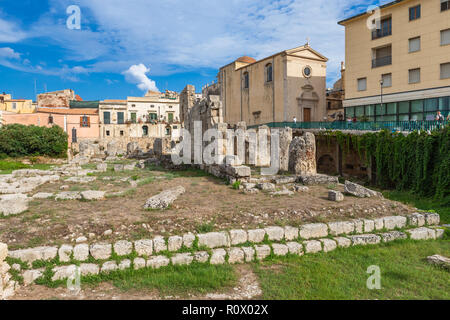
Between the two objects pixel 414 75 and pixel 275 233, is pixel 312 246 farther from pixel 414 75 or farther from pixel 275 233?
pixel 414 75

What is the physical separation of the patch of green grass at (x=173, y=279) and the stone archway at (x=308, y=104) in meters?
27.8

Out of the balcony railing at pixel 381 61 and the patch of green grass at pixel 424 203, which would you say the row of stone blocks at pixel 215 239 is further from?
the balcony railing at pixel 381 61

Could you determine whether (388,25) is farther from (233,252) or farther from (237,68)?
(233,252)

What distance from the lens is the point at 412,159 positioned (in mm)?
12422

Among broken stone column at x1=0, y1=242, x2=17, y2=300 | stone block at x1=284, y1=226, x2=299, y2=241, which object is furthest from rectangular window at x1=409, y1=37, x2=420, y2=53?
broken stone column at x1=0, y1=242, x2=17, y2=300

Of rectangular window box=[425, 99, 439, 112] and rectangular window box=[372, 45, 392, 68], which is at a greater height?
rectangular window box=[372, 45, 392, 68]

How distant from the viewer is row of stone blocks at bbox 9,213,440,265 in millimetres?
4902

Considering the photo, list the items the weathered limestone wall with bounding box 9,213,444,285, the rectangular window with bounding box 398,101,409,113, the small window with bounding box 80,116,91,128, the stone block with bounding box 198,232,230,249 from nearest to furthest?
the weathered limestone wall with bounding box 9,213,444,285
the stone block with bounding box 198,232,230,249
the rectangular window with bounding box 398,101,409,113
the small window with bounding box 80,116,91,128

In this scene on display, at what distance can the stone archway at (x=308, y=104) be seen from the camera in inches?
1204

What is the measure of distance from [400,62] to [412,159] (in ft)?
42.0

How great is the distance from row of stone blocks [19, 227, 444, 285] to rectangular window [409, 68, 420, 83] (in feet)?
60.7

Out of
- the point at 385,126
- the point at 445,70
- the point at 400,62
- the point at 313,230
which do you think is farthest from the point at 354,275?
the point at 400,62

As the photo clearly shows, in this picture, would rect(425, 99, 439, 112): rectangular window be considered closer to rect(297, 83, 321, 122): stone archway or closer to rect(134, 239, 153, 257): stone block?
rect(297, 83, 321, 122): stone archway

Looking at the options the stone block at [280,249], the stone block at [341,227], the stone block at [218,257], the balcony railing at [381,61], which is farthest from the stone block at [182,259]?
the balcony railing at [381,61]
